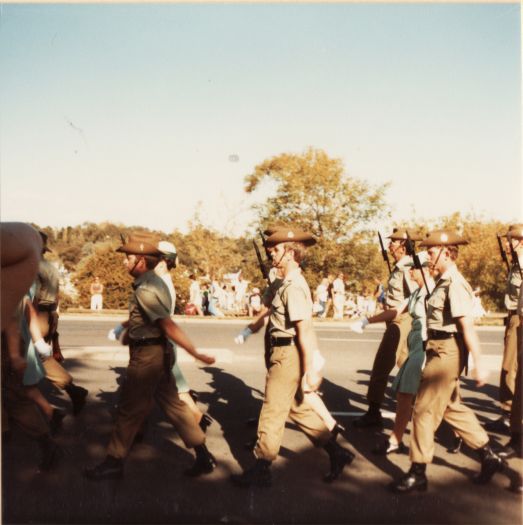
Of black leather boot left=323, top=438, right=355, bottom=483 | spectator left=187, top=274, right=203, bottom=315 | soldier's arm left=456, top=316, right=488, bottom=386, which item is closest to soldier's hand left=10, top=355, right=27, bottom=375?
black leather boot left=323, top=438, right=355, bottom=483

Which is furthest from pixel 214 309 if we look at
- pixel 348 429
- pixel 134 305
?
pixel 134 305

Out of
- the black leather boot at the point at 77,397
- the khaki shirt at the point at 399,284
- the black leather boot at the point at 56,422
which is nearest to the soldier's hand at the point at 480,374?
the khaki shirt at the point at 399,284

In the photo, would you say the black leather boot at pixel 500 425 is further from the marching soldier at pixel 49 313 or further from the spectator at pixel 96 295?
the spectator at pixel 96 295

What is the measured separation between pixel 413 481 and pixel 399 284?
8.23ft

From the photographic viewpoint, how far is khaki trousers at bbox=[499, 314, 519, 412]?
21.0 feet

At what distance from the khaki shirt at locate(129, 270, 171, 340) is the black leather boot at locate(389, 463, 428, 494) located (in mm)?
1975

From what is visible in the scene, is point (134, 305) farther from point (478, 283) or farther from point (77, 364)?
point (478, 283)

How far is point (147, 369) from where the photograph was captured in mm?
4703

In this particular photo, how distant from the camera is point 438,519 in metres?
4.13

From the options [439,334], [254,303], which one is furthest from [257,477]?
[254,303]

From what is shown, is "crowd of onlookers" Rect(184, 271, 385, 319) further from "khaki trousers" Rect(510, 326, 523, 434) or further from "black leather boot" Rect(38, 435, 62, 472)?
"black leather boot" Rect(38, 435, 62, 472)

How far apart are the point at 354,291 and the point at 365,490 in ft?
81.8

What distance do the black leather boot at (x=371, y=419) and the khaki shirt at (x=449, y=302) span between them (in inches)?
77.8

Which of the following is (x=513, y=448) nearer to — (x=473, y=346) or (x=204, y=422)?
(x=473, y=346)
